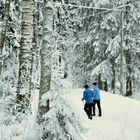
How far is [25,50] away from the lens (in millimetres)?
10398

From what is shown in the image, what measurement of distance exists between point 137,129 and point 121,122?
202 cm

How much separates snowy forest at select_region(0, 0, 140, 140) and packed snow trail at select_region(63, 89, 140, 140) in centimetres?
51

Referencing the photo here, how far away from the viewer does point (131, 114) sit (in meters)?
18.8

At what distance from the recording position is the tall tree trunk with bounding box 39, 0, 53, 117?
8414mm

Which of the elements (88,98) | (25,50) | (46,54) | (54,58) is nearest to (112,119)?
(88,98)

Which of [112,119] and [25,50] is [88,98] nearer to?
[112,119]

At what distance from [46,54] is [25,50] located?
75.6 inches

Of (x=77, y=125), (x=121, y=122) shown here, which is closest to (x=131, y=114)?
(x=121, y=122)

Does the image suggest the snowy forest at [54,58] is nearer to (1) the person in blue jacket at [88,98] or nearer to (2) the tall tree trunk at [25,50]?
(2) the tall tree trunk at [25,50]

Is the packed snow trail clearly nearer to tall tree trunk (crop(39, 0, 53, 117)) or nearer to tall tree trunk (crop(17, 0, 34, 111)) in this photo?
tall tree trunk (crop(39, 0, 53, 117))

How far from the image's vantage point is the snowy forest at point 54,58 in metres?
7.99

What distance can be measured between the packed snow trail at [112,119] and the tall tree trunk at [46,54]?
0.56 m

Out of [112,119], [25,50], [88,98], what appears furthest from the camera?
[112,119]

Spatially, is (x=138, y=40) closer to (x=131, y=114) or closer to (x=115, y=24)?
(x=115, y=24)
